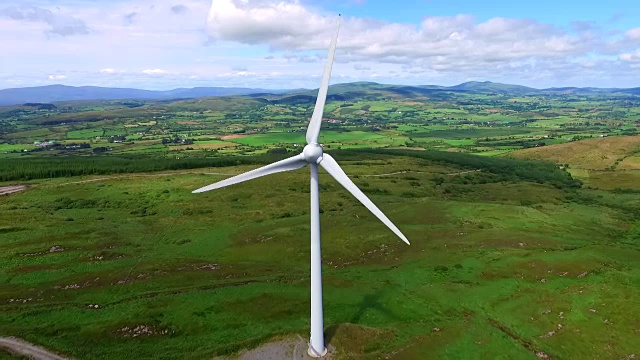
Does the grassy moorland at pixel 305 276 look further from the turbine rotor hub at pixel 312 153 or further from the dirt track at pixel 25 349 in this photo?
the turbine rotor hub at pixel 312 153

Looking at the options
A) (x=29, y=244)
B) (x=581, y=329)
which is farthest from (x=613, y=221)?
(x=29, y=244)

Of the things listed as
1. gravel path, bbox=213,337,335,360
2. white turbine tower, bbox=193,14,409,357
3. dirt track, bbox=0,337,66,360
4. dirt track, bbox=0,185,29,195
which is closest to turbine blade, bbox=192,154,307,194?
white turbine tower, bbox=193,14,409,357

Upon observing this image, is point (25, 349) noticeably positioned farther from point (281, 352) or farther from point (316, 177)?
point (316, 177)

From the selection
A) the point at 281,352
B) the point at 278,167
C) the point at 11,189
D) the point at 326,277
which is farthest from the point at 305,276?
the point at 11,189

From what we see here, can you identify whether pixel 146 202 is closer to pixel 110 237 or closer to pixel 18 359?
pixel 110 237

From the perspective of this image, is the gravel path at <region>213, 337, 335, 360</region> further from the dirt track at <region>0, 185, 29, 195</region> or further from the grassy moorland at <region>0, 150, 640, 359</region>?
the dirt track at <region>0, 185, 29, 195</region>
